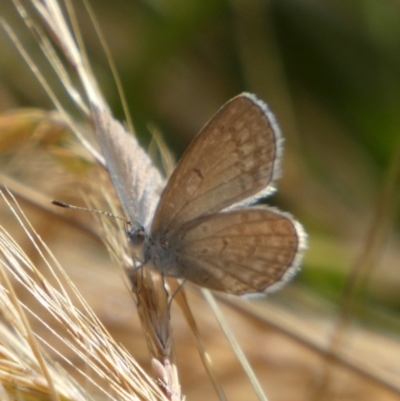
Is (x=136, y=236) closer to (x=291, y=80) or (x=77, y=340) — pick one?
(x=77, y=340)

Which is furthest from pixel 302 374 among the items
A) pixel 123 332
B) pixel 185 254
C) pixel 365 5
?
pixel 365 5

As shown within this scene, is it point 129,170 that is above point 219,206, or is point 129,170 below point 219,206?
above

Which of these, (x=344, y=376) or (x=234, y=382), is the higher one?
(x=234, y=382)

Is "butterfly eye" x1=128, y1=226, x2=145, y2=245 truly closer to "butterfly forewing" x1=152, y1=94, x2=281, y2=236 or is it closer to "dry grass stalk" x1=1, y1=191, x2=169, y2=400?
"butterfly forewing" x1=152, y1=94, x2=281, y2=236

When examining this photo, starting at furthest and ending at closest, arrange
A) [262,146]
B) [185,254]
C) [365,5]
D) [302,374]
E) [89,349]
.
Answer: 1. [365,5]
2. [302,374]
3. [185,254]
4. [262,146]
5. [89,349]

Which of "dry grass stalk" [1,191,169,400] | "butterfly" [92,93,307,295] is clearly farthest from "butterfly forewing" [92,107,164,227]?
"dry grass stalk" [1,191,169,400]

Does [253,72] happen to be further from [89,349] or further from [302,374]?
[89,349]

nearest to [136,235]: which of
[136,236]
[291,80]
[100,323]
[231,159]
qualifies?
[136,236]
